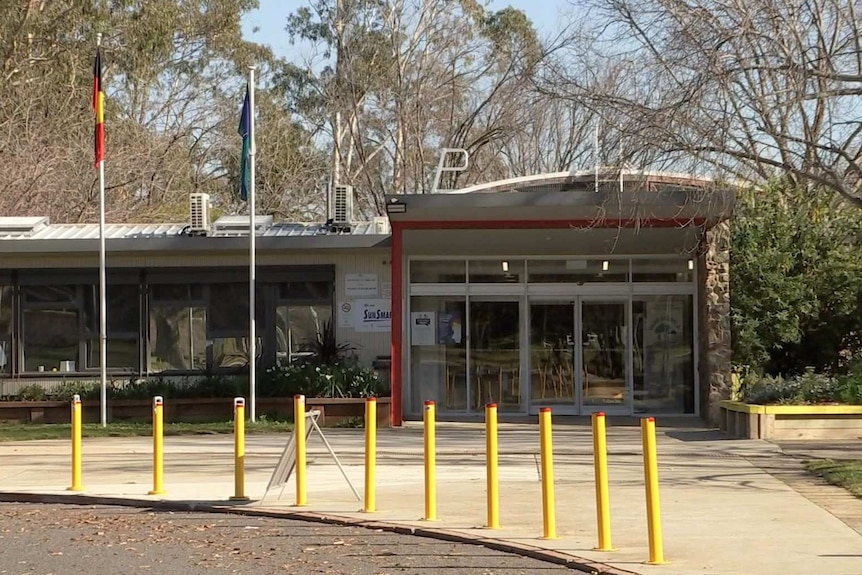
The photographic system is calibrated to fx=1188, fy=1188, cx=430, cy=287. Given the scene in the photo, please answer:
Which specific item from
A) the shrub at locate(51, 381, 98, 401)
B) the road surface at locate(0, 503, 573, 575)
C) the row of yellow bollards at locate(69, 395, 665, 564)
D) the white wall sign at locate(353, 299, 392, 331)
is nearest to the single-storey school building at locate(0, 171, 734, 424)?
the white wall sign at locate(353, 299, 392, 331)

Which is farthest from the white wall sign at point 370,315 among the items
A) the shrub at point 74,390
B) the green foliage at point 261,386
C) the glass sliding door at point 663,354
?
the shrub at point 74,390

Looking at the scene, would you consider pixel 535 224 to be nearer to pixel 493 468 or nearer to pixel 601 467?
pixel 493 468

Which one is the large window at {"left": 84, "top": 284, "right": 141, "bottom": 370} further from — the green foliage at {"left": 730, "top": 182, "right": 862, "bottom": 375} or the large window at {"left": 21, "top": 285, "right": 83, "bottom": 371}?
the green foliage at {"left": 730, "top": 182, "right": 862, "bottom": 375}

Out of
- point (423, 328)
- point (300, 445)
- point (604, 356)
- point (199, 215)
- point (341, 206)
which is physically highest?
point (341, 206)

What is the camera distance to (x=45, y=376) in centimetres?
2170

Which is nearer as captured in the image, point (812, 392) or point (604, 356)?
point (812, 392)

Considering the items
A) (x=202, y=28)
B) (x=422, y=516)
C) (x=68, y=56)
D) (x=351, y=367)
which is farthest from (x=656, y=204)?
(x=202, y=28)

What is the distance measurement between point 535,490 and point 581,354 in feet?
30.8

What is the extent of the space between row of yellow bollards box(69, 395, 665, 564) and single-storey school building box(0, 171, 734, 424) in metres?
9.10

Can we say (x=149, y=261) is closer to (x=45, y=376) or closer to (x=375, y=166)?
(x=45, y=376)

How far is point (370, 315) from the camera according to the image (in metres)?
21.5

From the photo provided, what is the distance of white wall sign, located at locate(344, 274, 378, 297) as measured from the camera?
21.5m

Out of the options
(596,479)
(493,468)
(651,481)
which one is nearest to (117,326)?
(493,468)

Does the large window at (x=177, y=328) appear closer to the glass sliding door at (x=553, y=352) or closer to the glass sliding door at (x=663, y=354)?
the glass sliding door at (x=553, y=352)
